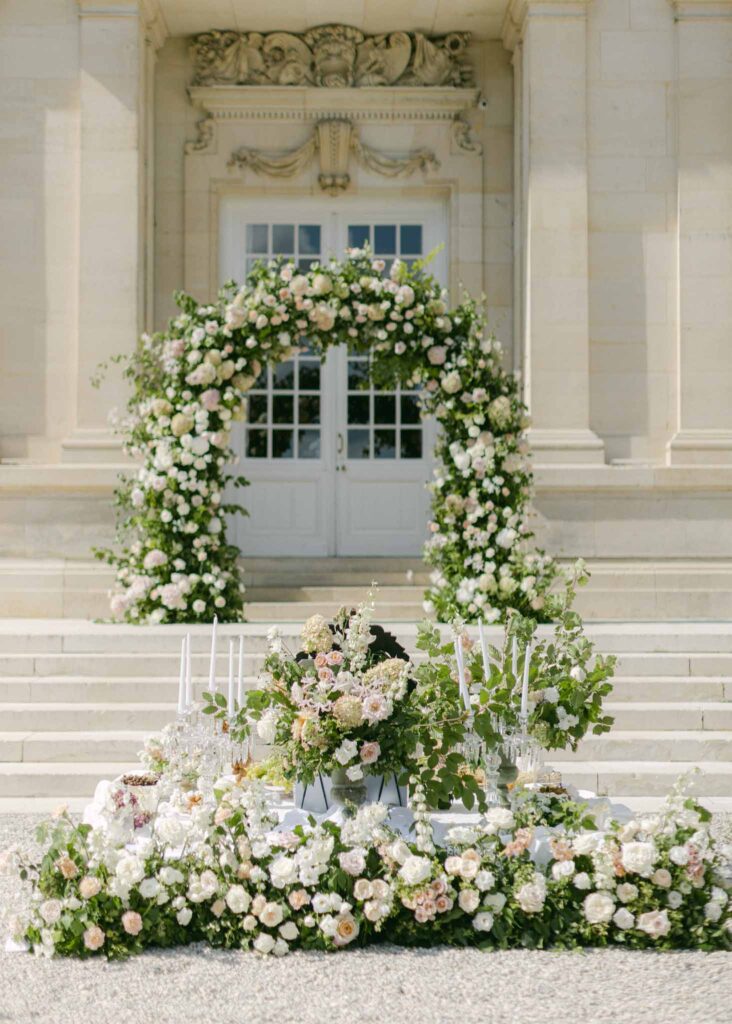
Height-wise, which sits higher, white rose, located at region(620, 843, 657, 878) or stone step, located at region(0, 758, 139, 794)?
white rose, located at region(620, 843, 657, 878)

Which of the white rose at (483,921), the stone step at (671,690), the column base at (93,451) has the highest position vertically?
the column base at (93,451)

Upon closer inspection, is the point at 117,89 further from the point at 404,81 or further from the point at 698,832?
the point at 698,832

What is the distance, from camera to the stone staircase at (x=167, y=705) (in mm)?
6719

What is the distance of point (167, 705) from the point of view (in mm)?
7375

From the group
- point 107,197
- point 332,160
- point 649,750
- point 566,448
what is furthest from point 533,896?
point 332,160

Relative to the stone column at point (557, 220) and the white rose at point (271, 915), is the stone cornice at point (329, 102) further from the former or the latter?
the white rose at point (271, 915)

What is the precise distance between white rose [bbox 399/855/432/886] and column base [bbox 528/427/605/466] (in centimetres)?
630

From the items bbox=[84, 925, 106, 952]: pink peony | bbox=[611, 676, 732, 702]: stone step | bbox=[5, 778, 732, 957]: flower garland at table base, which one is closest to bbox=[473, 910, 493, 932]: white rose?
bbox=[5, 778, 732, 957]: flower garland at table base

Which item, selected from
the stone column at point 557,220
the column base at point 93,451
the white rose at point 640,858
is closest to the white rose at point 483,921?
the white rose at point 640,858

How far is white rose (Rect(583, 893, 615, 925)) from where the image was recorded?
4137 mm

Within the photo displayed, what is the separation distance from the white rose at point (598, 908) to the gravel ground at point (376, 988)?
111 mm

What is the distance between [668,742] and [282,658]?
10.6 ft

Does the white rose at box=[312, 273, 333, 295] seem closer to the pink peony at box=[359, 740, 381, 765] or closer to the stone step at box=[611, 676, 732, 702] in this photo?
the stone step at box=[611, 676, 732, 702]

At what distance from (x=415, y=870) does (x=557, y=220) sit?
23.8 ft
